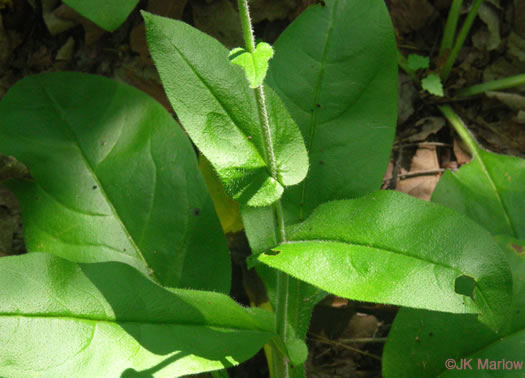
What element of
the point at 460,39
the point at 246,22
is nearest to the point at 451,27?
the point at 460,39

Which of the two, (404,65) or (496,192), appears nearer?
(496,192)

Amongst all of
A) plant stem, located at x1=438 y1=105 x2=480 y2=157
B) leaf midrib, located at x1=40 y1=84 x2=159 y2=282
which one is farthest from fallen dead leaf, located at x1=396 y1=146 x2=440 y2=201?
→ leaf midrib, located at x1=40 y1=84 x2=159 y2=282

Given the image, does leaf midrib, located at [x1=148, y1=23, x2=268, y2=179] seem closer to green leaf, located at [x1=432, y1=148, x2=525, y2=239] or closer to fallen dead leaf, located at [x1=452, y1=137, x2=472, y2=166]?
green leaf, located at [x1=432, y1=148, x2=525, y2=239]

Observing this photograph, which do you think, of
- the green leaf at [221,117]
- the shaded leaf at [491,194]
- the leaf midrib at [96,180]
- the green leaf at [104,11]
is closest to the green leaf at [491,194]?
the shaded leaf at [491,194]

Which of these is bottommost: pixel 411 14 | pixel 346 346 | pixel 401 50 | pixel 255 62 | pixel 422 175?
pixel 346 346

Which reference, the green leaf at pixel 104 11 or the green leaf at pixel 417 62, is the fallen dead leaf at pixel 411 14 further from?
the green leaf at pixel 104 11

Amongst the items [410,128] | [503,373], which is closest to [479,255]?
[503,373]

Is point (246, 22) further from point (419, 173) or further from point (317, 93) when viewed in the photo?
point (419, 173)
